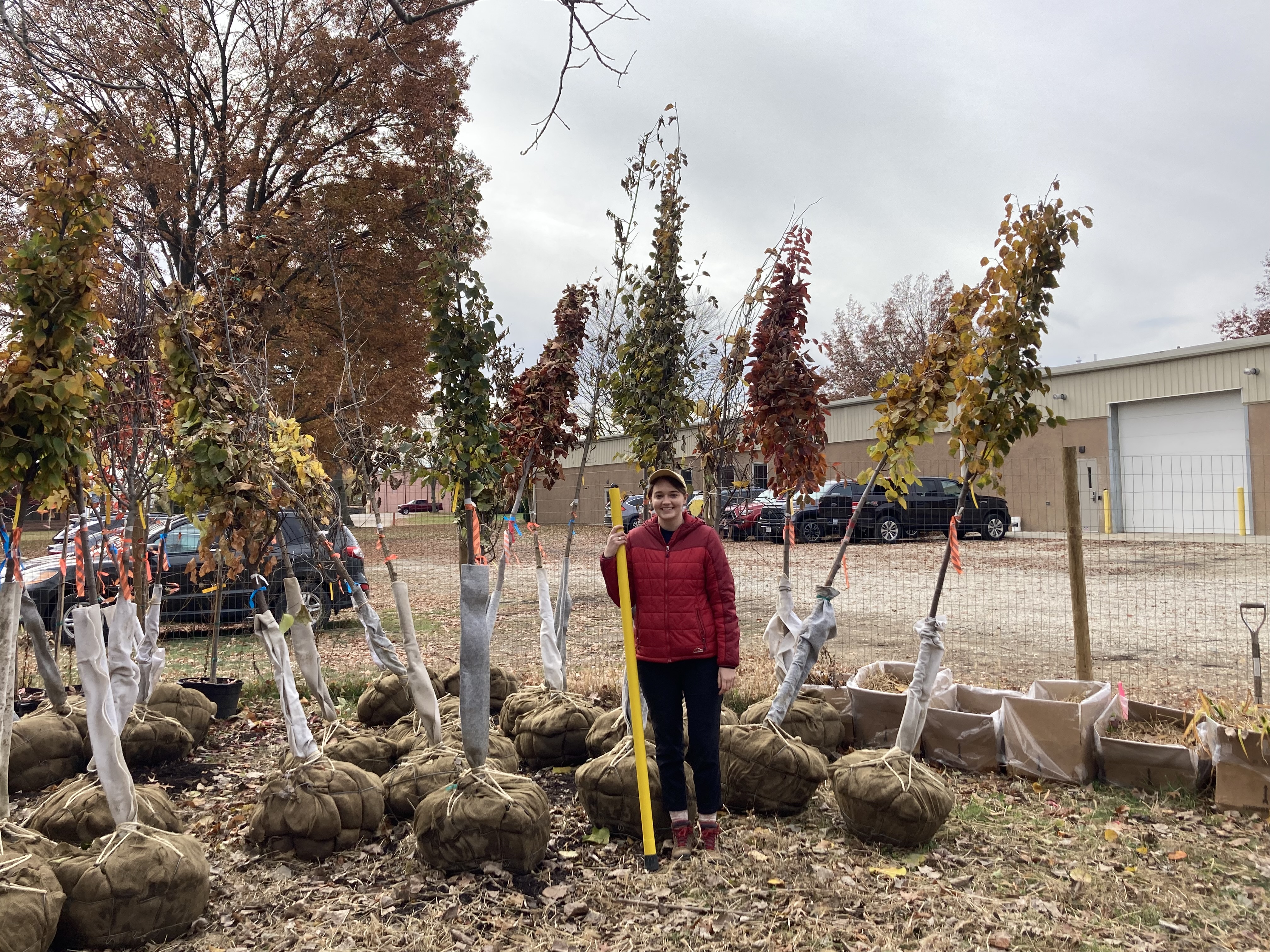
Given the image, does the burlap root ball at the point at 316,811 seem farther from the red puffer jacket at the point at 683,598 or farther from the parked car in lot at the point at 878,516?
the parked car in lot at the point at 878,516

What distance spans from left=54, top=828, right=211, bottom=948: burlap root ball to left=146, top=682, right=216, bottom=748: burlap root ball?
2.24 m

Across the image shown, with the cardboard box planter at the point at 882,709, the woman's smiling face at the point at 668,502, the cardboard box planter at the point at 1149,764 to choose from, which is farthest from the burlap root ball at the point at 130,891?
the cardboard box planter at the point at 1149,764

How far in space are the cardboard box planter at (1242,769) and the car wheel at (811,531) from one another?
1374 cm

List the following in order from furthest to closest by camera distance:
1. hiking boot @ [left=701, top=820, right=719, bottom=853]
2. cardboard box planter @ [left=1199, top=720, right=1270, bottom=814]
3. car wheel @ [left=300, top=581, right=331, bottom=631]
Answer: car wheel @ [left=300, top=581, right=331, bottom=631] → cardboard box planter @ [left=1199, top=720, right=1270, bottom=814] → hiking boot @ [left=701, top=820, right=719, bottom=853]

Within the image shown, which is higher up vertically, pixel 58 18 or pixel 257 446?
pixel 58 18

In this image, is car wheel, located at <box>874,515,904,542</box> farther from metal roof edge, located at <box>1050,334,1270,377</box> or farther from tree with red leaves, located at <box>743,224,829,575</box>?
tree with red leaves, located at <box>743,224,829,575</box>

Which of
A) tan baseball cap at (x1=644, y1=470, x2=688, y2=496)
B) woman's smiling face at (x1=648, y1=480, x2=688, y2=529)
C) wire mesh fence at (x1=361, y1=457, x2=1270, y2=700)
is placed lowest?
wire mesh fence at (x1=361, y1=457, x2=1270, y2=700)

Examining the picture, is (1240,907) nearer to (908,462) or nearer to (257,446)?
(908,462)

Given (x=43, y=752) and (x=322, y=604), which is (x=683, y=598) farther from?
(x=322, y=604)

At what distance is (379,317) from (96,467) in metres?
13.0

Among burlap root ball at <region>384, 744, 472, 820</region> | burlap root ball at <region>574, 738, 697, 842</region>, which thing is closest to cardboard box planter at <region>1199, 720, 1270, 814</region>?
burlap root ball at <region>574, 738, 697, 842</region>

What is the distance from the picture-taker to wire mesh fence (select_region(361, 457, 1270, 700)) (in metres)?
7.41

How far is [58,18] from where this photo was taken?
585 inches

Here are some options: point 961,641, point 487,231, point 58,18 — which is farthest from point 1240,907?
point 58,18
